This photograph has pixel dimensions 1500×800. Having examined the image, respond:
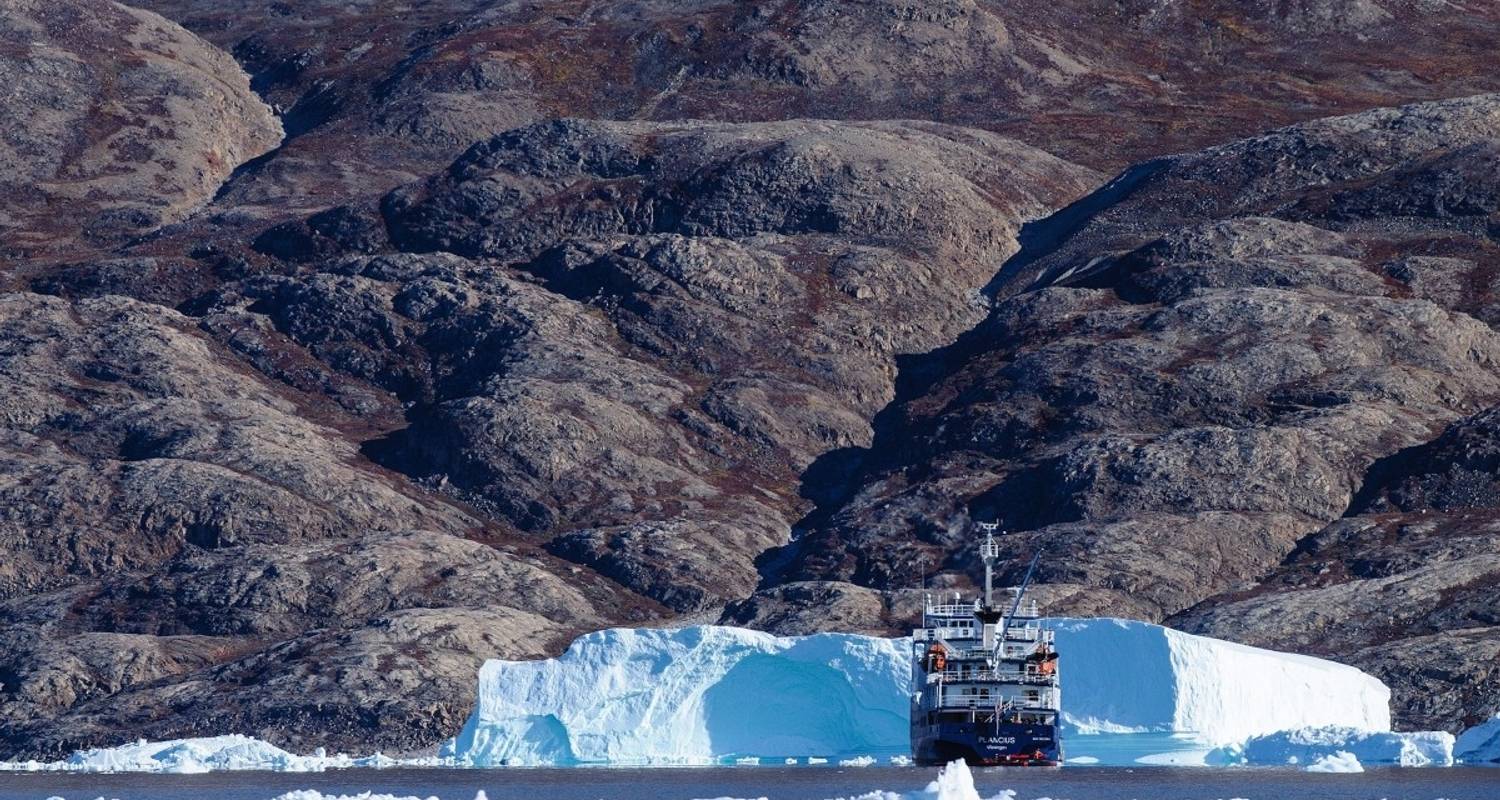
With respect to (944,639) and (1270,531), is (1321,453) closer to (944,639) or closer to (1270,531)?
(1270,531)

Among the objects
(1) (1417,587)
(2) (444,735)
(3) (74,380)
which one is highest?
(3) (74,380)

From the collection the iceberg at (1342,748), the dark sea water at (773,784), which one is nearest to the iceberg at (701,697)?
the dark sea water at (773,784)

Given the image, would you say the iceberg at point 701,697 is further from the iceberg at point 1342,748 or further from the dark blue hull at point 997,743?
the iceberg at point 1342,748

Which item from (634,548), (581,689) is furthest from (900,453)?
(581,689)

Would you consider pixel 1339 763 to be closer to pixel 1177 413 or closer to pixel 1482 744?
pixel 1482 744

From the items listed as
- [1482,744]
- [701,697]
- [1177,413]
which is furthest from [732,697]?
[1177,413]

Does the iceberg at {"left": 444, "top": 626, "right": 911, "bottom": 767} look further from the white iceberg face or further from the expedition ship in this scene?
the white iceberg face

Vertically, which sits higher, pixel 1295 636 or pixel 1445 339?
pixel 1445 339
